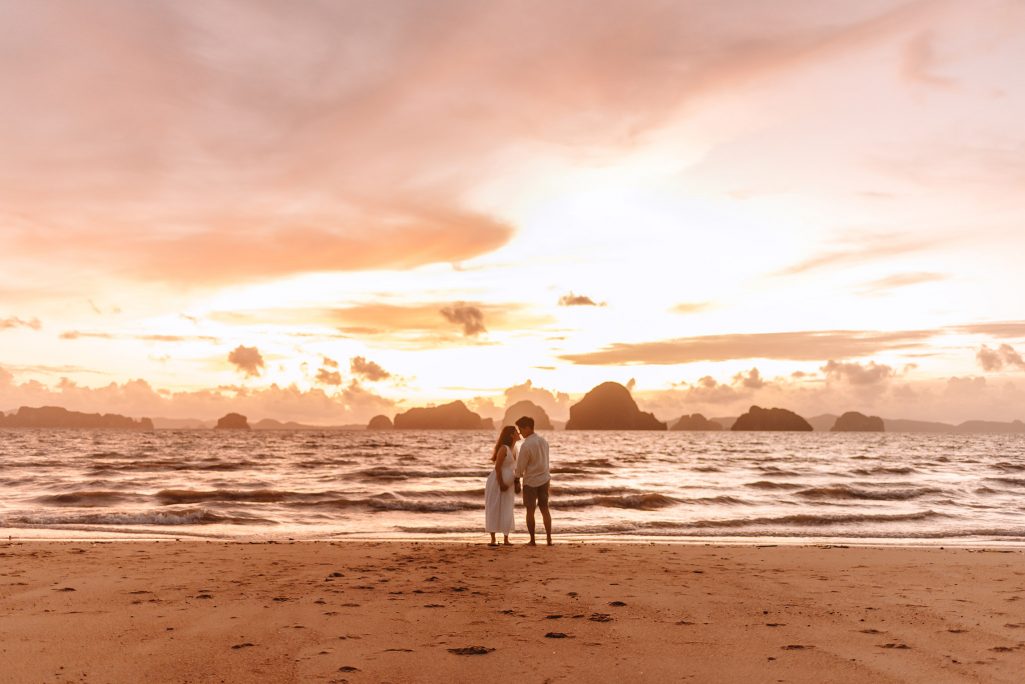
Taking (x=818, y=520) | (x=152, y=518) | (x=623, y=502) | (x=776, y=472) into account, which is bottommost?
(x=776, y=472)

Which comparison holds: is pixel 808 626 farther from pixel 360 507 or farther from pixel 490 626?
pixel 360 507

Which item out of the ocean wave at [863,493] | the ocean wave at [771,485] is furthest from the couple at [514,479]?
the ocean wave at [771,485]

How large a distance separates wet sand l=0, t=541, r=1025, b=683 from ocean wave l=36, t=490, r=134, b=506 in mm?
13568

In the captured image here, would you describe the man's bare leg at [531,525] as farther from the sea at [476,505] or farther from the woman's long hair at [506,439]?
the sea at [476,505]

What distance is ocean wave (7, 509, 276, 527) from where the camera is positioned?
1980cm

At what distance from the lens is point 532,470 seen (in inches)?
562

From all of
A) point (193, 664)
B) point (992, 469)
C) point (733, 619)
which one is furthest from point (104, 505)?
point (992, 469)

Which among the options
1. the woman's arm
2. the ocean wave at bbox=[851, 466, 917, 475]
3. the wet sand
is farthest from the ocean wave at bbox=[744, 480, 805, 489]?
the woman's arm

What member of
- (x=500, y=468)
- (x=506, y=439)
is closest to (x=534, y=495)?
(x=500, y=468)

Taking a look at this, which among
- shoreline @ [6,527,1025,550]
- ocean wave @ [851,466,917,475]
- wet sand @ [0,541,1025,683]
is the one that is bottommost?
ocean wave @ [851,466,917,475]

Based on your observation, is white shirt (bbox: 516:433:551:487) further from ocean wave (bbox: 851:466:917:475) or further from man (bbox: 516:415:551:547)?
ocean wave (bbox: 851:466:917:475)

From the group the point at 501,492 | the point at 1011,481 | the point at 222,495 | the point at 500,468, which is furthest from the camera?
the point at 1011,481

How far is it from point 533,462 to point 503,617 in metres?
6.33

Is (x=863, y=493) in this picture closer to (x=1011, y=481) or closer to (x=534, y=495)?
(x=1011, y=481)
